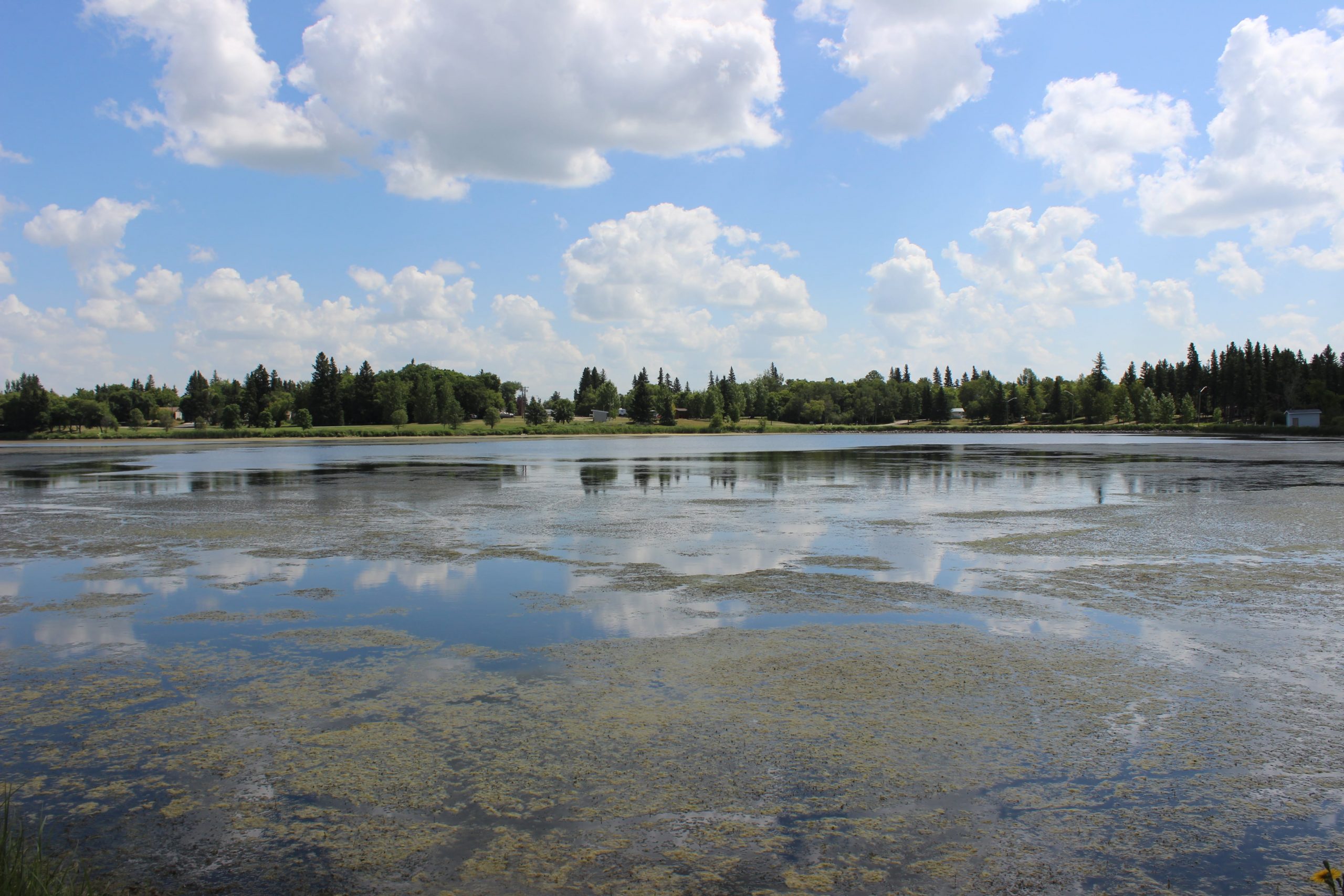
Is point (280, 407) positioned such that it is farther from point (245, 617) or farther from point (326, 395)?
point (245, 617)

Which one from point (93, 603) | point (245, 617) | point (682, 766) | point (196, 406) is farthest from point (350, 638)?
point (196, 406)

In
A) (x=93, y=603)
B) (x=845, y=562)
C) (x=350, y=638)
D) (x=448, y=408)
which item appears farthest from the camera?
(x=448, y=408)

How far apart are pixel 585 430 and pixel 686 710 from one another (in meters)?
140

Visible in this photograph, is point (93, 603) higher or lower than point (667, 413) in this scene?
lower

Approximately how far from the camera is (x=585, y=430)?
14738cm

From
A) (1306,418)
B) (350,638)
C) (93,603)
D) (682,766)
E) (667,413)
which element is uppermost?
(667,413)

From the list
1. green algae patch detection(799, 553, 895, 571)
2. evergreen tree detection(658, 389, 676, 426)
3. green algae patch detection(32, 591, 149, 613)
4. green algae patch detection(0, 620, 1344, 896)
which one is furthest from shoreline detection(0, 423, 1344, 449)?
green algae patch detection(0, 620, 1344, 896)

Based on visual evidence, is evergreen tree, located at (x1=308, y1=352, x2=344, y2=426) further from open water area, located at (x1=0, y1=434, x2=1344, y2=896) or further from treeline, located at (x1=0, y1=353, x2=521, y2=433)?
open water area, located at (x1=0, y1=434, x2=1344, y2=896)

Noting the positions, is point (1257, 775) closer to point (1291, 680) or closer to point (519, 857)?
point (1291, 680)

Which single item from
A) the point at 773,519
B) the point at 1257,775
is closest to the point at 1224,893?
the point at 1257,775

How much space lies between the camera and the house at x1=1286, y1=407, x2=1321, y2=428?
387 feet

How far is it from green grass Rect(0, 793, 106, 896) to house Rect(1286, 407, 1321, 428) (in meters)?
143

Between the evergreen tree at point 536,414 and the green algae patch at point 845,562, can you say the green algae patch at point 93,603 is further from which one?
the evergreen tree at point 536,414

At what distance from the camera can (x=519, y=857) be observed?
209 inches
